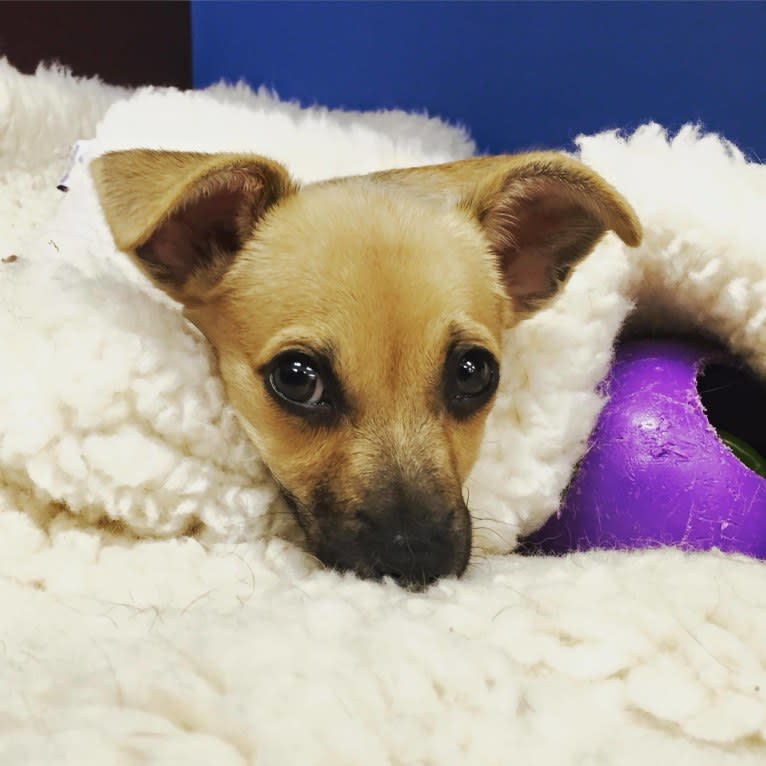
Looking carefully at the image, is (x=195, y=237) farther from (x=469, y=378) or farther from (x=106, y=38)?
(x=106, y=38)

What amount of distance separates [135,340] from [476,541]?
0.81m

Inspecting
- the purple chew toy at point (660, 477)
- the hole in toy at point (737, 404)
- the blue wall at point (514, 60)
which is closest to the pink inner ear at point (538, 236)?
the purple chew toy at point (660, 477)

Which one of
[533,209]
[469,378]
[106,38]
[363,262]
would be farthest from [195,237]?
[106,38]

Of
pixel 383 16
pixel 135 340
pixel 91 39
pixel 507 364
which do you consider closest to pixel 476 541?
pixel 507 364

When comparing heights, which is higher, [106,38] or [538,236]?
[538,236]

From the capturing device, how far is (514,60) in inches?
125

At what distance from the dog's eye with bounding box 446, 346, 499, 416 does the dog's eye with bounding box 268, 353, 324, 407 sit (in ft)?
0.86

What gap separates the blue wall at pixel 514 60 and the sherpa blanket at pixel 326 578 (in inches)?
26.4

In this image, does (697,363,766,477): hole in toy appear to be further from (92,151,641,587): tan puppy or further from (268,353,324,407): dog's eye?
(268,353,324,407): dog's eye

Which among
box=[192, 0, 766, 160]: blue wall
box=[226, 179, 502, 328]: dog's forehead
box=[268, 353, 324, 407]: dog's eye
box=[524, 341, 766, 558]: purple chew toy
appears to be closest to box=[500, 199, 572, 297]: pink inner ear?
box=[226, 179, 502, 328]: dog's forehead

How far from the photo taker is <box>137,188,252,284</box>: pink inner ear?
5.50ft

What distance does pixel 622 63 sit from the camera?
115 inches

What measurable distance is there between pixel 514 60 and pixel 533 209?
A: 1538 millimetres

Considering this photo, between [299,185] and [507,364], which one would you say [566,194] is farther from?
[299,185]
